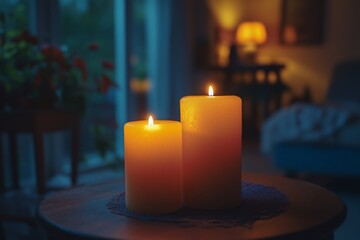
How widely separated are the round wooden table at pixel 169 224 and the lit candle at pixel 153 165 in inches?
1.9

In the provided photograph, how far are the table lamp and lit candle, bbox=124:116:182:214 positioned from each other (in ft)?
12.6

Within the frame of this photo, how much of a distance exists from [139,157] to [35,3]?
2.19 meters

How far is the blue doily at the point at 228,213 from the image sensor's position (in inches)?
25.4

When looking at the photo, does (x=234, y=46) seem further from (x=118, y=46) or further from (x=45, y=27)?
(x=45, y=27)

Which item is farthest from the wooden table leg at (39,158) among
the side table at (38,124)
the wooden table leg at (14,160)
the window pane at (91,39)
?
the window pane at (91,39)

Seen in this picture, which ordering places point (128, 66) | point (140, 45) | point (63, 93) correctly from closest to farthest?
point (63, 93) < point (128, 66) < point (140, 45)

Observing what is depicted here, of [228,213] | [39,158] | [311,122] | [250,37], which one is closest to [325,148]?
[311,122]

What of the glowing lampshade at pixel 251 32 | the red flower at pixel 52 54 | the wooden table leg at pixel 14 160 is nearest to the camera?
the red flower at pixel 52 54

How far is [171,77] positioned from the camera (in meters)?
3.66

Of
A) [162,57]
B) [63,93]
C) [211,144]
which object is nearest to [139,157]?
[211,144]

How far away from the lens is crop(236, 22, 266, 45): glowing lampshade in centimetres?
439

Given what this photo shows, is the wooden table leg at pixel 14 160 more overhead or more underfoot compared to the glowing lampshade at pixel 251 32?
more underfoot

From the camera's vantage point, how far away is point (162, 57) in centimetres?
360

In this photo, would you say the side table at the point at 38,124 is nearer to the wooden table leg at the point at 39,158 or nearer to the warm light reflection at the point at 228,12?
the wooden table leg at the point at 39,158
